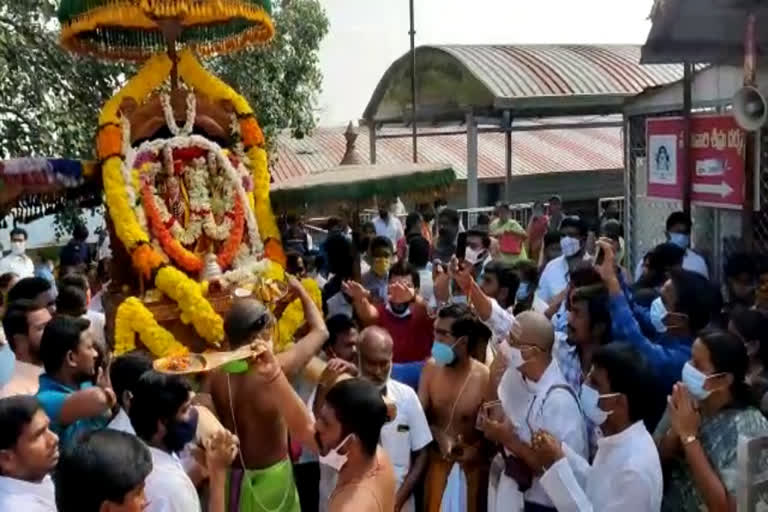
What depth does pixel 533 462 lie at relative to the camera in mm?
3648

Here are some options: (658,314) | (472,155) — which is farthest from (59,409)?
(472,155)

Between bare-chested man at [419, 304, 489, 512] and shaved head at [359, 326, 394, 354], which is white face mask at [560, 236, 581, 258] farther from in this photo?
shaved head at [359, 326, 394, 354]

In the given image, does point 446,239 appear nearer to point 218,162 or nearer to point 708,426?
point 218,162

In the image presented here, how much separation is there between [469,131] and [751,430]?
1148 centimetres

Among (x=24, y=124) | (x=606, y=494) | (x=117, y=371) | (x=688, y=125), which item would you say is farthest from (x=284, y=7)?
(x=606, y=494)

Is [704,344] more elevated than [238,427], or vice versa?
[704,344]

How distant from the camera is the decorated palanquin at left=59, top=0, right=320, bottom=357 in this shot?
674cm

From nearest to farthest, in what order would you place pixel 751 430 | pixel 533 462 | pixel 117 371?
1. pixel 751 430
2. pixel 533 462
3. pixel 117 371

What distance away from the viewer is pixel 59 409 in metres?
3.67

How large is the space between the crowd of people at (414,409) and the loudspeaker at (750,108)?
1049 mm

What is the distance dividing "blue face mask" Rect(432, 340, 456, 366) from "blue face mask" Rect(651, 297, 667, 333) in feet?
3.54

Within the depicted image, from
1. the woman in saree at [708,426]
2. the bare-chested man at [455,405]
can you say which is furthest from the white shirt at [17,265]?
the woman in saree at [708,426]

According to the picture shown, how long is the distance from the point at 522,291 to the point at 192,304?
249cm

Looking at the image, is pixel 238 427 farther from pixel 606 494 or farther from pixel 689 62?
pixel 689 62
